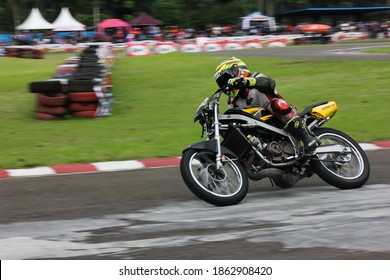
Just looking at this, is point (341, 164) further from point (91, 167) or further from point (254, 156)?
point (91, 167)

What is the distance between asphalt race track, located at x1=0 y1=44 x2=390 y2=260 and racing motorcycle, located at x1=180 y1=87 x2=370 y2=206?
0.64 feet

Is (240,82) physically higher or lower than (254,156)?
higher

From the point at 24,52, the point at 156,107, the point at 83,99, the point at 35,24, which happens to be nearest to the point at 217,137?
the point at 83,99

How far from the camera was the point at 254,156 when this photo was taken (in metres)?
6.47

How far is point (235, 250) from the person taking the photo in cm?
469

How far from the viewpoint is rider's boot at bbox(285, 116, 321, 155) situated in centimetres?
654

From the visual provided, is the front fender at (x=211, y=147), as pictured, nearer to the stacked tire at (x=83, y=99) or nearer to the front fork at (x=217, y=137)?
the front fork at (x=217, y=137)

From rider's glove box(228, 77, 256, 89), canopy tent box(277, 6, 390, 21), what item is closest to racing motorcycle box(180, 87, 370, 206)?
rider's glove box(228, 77, 256, 89)

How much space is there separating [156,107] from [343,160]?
8.33 metres

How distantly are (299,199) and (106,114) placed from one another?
7.64 m

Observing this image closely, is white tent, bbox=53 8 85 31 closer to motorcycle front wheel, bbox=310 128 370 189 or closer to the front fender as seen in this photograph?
motorcycle front wheel, bbox=310 128 370 189

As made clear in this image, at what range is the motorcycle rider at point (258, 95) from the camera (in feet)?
20.7

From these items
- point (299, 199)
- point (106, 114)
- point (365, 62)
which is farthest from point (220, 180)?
point (365, 62)
